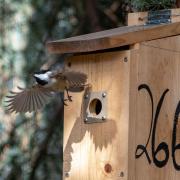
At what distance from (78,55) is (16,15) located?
1491mm

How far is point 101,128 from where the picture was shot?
8.10ft

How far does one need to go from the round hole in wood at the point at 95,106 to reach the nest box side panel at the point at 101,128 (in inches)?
2.0

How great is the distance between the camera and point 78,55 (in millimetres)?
Result: 2623

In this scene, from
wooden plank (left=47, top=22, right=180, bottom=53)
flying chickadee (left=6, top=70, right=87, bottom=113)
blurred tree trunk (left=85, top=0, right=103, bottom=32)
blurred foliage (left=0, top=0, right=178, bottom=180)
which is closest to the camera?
wooden plank (left=47, top=22, right=180, bottom=53)

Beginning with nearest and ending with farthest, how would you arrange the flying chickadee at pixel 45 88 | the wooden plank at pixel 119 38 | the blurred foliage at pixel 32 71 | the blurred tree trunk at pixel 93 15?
the wooden plank at pixel 119 38 → the flying chickadee at pixel 45 88 → the blurred tree trunk at pixel 93 15 → the blurred foliage at pixel 32 71

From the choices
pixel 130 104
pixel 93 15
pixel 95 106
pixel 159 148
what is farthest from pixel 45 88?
pixel 93 15

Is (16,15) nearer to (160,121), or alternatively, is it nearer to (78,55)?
(78,55)

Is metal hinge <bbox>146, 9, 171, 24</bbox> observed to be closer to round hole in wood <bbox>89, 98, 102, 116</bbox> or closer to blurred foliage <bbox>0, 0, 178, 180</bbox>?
round hole in wood <bbox>89, 98, 102, 116</bbox>

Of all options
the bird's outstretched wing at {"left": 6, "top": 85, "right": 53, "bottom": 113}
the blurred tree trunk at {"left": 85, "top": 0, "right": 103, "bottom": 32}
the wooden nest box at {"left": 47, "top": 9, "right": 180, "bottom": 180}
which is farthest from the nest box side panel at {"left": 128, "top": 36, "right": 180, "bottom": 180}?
the blurred tree trunk at {"left": 85, "top": 0, "right": 103, "bottom": 32}

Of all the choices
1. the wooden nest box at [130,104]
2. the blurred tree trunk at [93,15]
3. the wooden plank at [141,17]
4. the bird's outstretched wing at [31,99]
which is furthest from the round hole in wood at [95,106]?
the blurred tree trunk at [93,15]

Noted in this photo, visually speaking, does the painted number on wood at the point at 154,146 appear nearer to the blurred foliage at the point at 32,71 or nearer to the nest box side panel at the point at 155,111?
the nest box side panel at the point at 155,111

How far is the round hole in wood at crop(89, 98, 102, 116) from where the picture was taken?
255cm

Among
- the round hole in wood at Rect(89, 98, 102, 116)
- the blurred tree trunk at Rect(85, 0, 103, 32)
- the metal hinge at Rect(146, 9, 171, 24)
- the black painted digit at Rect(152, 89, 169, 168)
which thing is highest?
the blurred tree trunk at Rect(85, 0, 103, 32)

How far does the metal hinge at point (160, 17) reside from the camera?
8.53 feet
